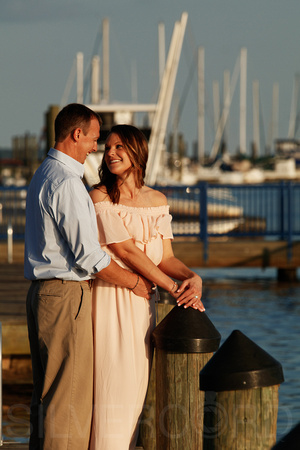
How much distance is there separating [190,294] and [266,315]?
10683 mm

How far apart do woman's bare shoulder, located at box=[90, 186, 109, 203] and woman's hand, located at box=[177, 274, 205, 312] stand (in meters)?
0.52

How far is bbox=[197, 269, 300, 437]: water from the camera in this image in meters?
9.00

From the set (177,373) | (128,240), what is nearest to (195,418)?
(177,373)

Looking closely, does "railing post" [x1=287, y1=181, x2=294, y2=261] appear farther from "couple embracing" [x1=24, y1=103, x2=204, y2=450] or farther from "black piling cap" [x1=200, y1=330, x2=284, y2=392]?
"black piling cap" [x1=200, y1=330, x2=284, y2=392]

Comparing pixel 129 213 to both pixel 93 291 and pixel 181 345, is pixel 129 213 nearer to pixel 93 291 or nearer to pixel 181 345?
pixel 93 291

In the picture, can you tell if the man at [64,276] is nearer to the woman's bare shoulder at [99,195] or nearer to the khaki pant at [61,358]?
the khaki pant at [61,358]

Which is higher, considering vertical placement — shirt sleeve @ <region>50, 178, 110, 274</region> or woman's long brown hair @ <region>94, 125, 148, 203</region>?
woman's long brown hair @ <region>94, 125, 148, 203</region>

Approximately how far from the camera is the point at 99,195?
3939 millimetres

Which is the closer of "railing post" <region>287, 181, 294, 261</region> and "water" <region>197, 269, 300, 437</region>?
"water" <region>197, 269, 300, 437</region>

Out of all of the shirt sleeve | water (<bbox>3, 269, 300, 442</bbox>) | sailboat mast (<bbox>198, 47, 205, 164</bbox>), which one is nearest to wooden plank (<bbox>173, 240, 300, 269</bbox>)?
water (<bbox>3, 269, 300, 442</bbox>)

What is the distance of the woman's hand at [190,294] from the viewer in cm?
383

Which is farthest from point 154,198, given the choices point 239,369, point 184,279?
point 239,369

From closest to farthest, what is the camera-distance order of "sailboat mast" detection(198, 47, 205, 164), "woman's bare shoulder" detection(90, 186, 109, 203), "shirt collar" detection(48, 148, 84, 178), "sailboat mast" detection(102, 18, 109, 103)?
"shirt collar" detection(48, 148, 84, 178)
"woman's bare shoulder" detection(90, 186, 109, 203)
"sailboat mast" detection(102, 18, 109, 103)
"sailboat mast" detection(198, 47, 205, 164)

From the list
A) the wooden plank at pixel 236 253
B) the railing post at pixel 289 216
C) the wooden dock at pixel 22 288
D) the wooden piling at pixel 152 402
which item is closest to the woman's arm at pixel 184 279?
the wooden piling at pixel 152 402
